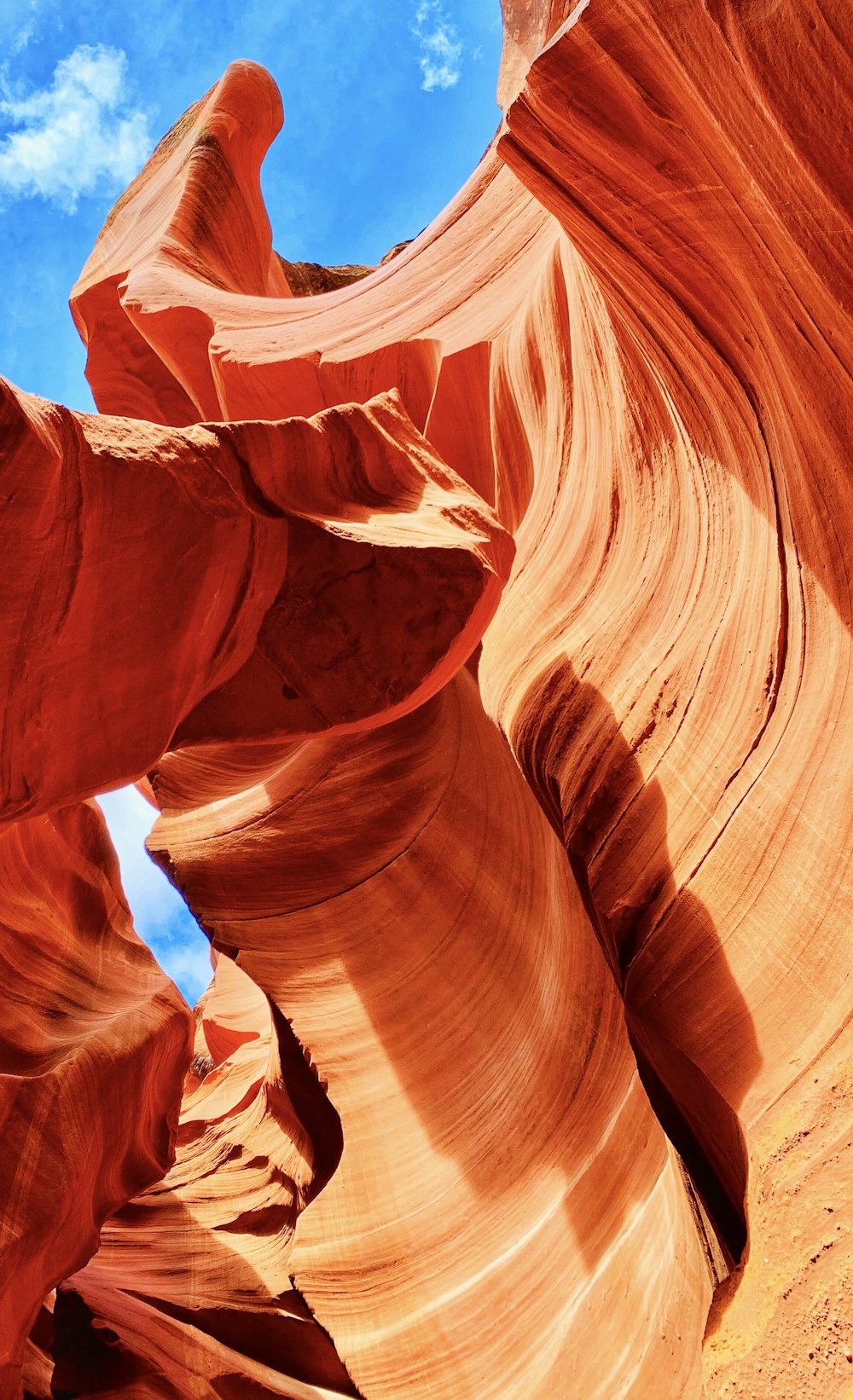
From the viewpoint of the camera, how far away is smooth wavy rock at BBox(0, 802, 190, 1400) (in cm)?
315

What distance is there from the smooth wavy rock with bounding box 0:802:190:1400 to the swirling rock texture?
3cm

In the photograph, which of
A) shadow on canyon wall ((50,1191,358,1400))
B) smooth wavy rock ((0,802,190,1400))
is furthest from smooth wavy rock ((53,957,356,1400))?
smooth wavy rock ((0,802,190,1400))

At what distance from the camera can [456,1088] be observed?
149 inches

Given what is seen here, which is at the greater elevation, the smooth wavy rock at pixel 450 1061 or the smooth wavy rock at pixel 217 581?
the smooth wavy rock at pixel 217 581

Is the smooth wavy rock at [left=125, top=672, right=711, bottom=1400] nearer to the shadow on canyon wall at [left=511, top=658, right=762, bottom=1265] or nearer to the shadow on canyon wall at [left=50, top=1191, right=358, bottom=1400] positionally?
the shadow on canyon wall at [left=511, top=658, right=762, bottom=1265]

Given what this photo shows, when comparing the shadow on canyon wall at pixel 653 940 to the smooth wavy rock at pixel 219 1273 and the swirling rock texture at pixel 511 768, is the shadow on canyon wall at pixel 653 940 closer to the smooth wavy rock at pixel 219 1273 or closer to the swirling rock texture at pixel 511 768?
the swirling rock texture at pixel 511 768

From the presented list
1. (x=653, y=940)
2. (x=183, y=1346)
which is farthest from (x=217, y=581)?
(x=183, y=1346)

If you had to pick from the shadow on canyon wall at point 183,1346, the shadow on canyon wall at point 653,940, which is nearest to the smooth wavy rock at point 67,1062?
the shadow on canyon wall at point 183,1346

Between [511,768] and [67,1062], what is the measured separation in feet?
6.99

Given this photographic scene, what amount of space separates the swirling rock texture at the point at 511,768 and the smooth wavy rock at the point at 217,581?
0.04ft

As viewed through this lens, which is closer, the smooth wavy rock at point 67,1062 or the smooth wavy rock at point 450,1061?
the smooth wavy rock at point 450,1061

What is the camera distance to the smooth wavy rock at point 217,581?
1986mm

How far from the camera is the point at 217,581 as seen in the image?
2389 millimetres

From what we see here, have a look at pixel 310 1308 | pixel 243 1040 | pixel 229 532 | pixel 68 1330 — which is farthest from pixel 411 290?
pixel 243 1040
